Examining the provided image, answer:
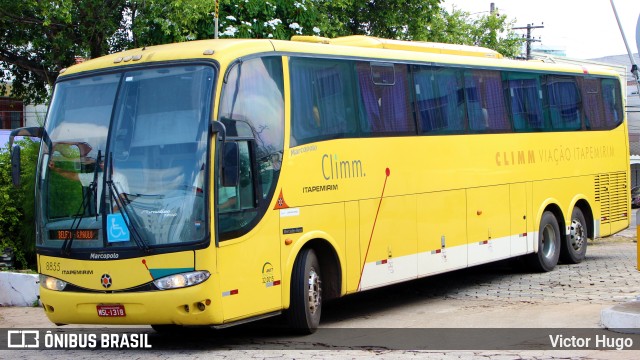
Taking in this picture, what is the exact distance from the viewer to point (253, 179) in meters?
10.7

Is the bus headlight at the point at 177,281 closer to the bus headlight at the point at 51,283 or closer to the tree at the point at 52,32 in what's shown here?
the bus headlight at the point at 51,283

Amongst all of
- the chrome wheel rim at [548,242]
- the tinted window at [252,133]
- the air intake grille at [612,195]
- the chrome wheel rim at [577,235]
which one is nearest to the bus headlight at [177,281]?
the tinted window at [252,133]

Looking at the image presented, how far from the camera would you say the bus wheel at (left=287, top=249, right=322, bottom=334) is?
11289 mm

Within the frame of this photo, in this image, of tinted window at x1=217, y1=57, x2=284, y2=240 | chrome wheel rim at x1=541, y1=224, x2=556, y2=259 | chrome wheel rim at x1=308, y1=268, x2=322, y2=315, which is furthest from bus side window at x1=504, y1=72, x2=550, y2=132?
tinted window at x1=217, y1=57, x2=284, y2=240

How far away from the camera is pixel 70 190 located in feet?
34.9

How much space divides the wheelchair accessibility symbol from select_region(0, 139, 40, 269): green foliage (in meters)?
6.63

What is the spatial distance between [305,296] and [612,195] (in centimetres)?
1060

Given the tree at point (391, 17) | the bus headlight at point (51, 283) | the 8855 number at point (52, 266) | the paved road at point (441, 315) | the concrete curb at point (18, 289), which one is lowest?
the paved road at point (441, 315)

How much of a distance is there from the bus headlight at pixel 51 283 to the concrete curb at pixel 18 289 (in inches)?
191

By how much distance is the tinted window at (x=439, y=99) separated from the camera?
14297 mm

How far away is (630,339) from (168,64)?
5640 mm

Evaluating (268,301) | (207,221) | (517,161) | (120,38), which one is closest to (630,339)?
(268,301)

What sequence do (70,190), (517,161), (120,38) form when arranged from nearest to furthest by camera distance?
(70,190), (517,161), (120,38)

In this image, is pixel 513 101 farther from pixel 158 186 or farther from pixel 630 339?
pixel 158 186
